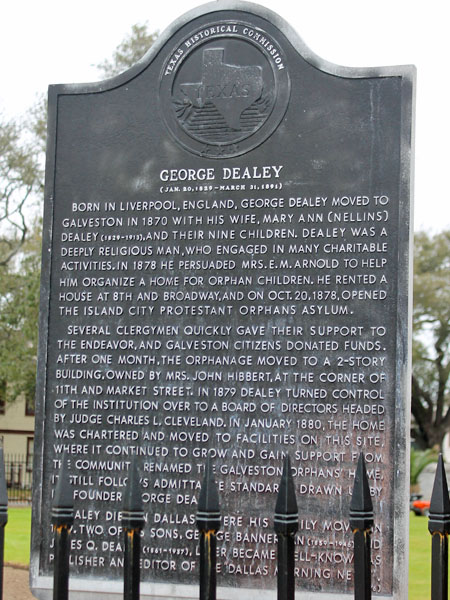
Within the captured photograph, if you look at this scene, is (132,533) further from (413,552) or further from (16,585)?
(413,552)

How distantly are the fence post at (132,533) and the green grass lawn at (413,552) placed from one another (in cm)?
566

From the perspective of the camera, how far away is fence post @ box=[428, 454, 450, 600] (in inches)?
202

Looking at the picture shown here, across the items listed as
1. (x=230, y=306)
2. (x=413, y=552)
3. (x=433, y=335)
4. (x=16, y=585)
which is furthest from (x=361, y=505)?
(x=433, y=335)

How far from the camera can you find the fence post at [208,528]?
4.91 m

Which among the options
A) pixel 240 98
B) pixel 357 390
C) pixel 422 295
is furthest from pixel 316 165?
pixel 422 295

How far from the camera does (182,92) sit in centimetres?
716

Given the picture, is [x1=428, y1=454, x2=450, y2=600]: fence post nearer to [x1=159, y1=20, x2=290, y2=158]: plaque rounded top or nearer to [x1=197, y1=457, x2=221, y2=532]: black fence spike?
[x1=197, y1=457, x2=221, y2=532]: black fence spike

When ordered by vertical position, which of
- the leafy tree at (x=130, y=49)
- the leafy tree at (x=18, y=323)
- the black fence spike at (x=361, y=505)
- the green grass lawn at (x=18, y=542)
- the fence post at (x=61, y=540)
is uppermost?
the leafy tree at (x=130, y=49)

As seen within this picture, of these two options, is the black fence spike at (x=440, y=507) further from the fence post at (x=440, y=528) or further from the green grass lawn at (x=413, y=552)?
the green grass lawn at (x=413, y=552)

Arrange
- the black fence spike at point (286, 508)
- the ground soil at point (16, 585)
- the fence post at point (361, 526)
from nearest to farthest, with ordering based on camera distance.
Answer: the black fence spike at point (286, 508) → the fence post at point (361, 526) → the ground soil at point (16, 585)

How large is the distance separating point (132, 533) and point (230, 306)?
230 centimetres

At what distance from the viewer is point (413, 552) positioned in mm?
13695

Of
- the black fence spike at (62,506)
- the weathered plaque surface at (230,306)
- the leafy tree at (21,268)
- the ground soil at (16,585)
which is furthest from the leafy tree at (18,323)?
the black fence spike at (62,506)

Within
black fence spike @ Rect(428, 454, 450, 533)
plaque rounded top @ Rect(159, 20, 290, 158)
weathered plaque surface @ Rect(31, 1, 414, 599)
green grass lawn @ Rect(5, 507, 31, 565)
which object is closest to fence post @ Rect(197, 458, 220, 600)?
black fence spike @ Rect(428, 454, 450, 533)
